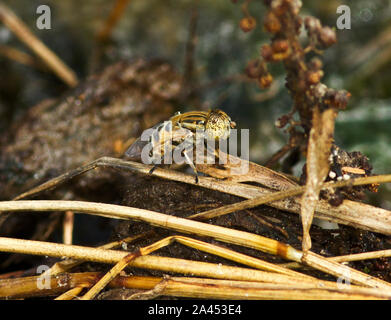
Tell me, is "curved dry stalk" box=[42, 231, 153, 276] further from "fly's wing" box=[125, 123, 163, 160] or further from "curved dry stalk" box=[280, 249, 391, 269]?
"curved dry stalk" box=[280, 249, 391, 269]

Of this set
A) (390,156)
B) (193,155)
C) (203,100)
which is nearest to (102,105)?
(203,100)

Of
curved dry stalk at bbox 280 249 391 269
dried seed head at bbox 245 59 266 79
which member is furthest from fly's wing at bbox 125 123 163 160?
curved dry stalk at bbox 280 249 391 269

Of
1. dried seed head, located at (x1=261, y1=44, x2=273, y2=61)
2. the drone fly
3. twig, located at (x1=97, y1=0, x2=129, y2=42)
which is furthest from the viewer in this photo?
twig, located at (x1=97, y1=0, x2=129, y2=42)

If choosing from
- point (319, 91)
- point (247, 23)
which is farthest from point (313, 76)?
point (247, 23)

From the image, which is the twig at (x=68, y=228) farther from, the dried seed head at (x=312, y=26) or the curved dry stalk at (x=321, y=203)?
the dried seed head at (x=312, y=26)

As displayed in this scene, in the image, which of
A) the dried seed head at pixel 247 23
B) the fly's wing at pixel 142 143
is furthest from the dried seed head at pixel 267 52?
the fly's wing at pixel 142 143

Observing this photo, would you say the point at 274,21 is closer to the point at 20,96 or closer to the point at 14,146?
the point at 14,146
